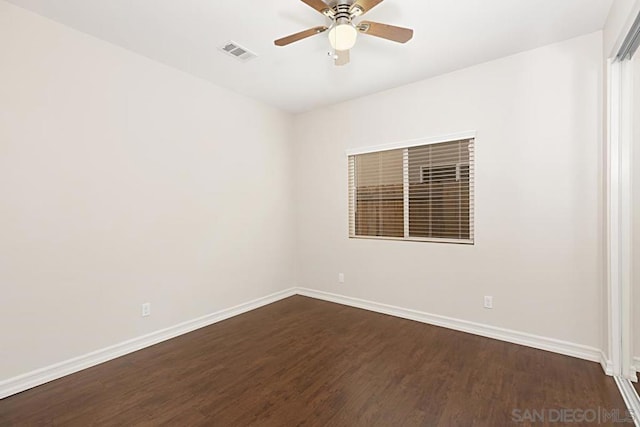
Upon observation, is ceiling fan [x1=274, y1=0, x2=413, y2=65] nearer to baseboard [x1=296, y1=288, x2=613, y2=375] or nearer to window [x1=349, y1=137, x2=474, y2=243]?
window [x1=349, y1=137, x2=474, y2=243]

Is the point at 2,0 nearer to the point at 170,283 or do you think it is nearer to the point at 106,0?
the point at 106,0

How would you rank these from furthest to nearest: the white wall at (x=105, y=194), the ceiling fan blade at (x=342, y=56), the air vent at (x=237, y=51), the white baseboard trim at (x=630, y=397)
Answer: the air vent at (x=237, y=51) → the ceiling fan blade at (x=342, y=56) → the white wall at (x=105, y=194) → the white baseboard trim at (x=630, y=397)

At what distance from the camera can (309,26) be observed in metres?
2.42

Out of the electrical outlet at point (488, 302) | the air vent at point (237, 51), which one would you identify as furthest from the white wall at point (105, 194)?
the electrical outlet at point (488, 302)

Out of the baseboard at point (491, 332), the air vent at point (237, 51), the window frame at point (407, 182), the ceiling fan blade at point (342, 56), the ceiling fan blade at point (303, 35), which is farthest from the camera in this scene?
the window frame at point (407, 182)

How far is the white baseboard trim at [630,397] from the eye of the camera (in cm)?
179

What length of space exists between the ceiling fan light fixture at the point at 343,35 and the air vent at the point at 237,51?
1.06 meters

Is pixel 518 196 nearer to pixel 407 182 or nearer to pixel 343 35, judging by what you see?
pixel 407 182

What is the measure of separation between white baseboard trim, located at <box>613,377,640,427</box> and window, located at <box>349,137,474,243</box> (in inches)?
58.1

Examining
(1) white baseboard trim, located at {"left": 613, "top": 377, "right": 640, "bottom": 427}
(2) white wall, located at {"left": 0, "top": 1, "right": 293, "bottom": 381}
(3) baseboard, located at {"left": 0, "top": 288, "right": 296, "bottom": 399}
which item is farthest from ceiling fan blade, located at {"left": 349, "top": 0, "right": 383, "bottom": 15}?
(3) baseboard, located at {"left": 0, "top": 288, "right": 296, "bottom": 399}

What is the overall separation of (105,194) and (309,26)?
2284mm

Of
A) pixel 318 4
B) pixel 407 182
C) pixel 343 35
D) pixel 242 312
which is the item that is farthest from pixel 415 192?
pixel 242 312

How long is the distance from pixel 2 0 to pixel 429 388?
4.15 m

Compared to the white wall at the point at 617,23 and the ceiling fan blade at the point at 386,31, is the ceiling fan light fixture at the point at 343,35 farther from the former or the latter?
the white wall at the point at 617,23
